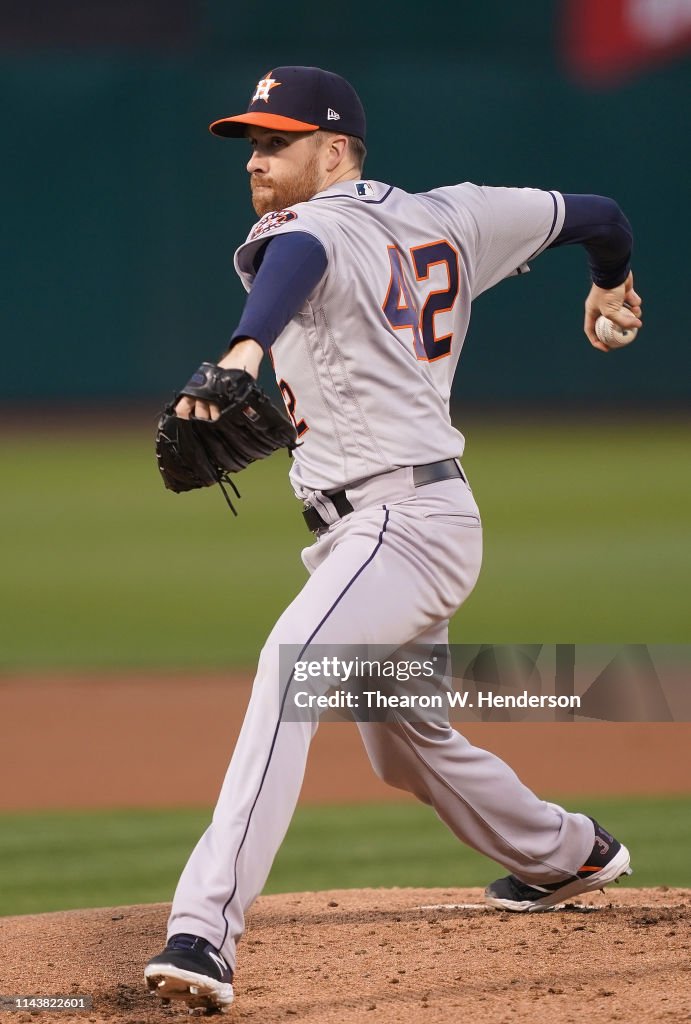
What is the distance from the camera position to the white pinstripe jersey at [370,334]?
2832 millimetres

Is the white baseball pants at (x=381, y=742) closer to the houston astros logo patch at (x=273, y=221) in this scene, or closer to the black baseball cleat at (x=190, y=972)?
the black baseball cleat at (x=190, y=972)

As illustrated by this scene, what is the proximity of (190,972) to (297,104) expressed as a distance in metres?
1.68

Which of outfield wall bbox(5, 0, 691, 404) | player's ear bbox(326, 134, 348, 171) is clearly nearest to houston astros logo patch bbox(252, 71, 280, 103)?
player's ear bbox(326, 134, 348, 171)

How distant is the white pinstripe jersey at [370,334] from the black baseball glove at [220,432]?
0.14m

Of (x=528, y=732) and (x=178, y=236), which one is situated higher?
(x=178, y=236)

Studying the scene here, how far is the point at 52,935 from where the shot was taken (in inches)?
133

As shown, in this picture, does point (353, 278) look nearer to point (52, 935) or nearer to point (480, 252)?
point (480, 252)

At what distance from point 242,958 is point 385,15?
18251 mm

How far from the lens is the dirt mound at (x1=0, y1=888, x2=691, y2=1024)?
273 centimetres

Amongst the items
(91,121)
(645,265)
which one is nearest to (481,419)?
(645,265)

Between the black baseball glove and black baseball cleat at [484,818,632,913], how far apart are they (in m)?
1.24

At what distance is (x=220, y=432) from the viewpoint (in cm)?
265

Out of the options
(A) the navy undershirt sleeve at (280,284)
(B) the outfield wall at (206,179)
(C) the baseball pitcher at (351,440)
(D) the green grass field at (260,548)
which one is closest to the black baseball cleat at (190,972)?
(C) the baseball pitcher at (351,440)

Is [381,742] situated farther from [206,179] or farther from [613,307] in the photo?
[206,179]
